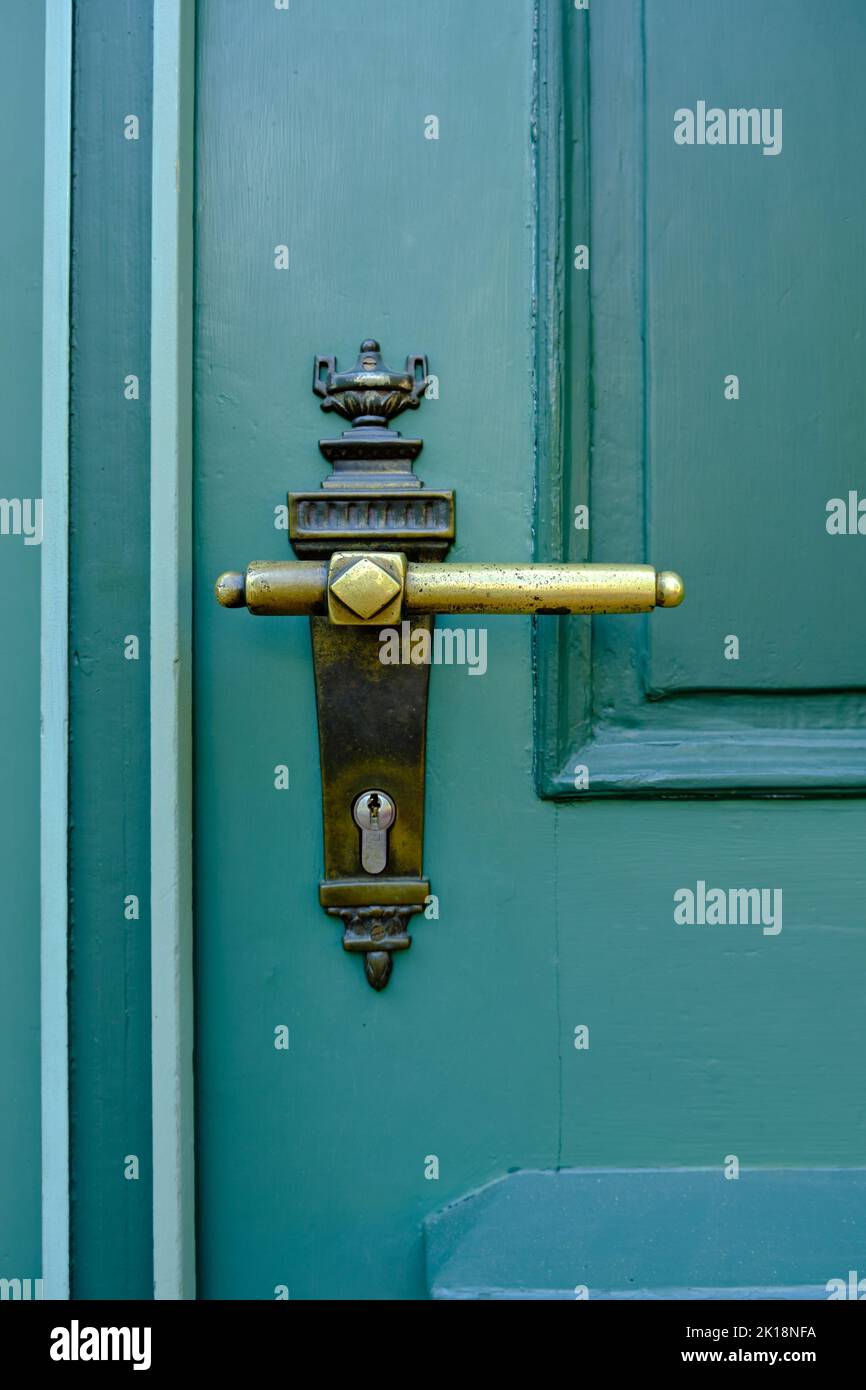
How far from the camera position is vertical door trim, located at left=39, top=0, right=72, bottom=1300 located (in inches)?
20.6

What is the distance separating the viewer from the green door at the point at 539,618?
544 millimetres

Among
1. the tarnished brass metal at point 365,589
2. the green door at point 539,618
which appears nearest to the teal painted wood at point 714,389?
the green door at point 539,618

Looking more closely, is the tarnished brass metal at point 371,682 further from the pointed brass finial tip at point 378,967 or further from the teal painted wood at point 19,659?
the teal painted wood at point 19,659

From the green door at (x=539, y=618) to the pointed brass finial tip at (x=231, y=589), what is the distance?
65 mm

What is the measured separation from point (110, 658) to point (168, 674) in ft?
0.14

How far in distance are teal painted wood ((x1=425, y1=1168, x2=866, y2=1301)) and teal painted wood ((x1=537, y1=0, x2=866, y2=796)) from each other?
0.23 metres

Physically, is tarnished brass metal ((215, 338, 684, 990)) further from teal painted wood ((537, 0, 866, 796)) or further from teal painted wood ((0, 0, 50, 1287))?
teal painted wood ((0, 0, 50, 1287))

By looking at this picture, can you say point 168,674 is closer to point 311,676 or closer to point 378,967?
point 311,676

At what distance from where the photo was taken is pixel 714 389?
1.81 feet

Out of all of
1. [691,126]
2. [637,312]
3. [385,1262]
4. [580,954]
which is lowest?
[385,1262]

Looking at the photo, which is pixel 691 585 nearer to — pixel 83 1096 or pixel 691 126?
pixel 691 126

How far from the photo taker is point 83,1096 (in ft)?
1.77

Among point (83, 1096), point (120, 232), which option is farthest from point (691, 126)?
point (83, 1096)

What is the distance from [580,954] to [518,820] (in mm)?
87
